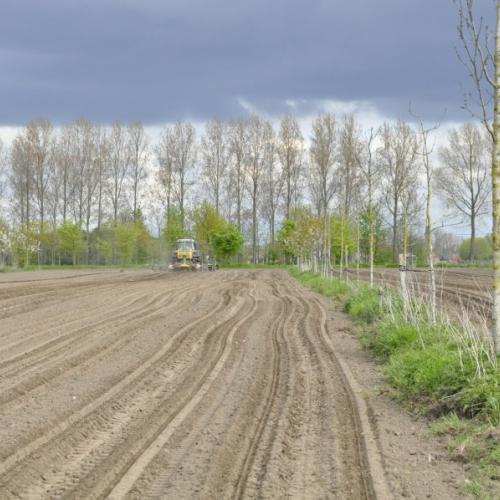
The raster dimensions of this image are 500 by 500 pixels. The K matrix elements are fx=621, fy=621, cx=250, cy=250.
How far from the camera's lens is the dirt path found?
5.21 meters

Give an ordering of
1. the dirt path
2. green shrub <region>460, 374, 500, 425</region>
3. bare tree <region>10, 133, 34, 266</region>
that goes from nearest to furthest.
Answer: the dirt path
green shrub <region>460, 374, 500, 425</region>
bare tree <region>10, 133, 34, 266</region>

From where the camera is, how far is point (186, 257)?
177 feet

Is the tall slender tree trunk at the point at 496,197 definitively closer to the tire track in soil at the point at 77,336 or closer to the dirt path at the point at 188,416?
the dirt path at the point at 188,416

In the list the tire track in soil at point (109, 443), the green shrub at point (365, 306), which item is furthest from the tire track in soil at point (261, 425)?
the green shrub at point (365, 306)

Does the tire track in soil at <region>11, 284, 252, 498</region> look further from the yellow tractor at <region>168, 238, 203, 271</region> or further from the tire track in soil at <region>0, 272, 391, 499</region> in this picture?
the yellow tractor at <region>168, 238, 203, 271</region>

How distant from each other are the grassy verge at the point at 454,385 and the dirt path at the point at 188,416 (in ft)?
1.61

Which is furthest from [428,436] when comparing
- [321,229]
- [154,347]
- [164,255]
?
[164,255]

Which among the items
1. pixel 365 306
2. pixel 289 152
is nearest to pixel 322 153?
pixel 289 152

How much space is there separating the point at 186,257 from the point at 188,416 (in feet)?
154

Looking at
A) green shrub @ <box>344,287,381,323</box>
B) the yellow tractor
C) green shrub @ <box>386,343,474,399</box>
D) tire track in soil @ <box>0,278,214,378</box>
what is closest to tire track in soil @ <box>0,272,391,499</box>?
tire track in soil @ <box>0,278,214,378</box>

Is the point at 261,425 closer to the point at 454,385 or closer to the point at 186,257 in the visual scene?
the point at 454,385

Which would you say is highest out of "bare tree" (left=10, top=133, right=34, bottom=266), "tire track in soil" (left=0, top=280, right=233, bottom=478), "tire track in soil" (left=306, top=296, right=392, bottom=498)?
"bare tree" (left=10, top=133, right=34, bottom=266)

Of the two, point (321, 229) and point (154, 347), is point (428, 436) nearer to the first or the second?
point (154, 347)

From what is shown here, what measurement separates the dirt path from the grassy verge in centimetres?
49
